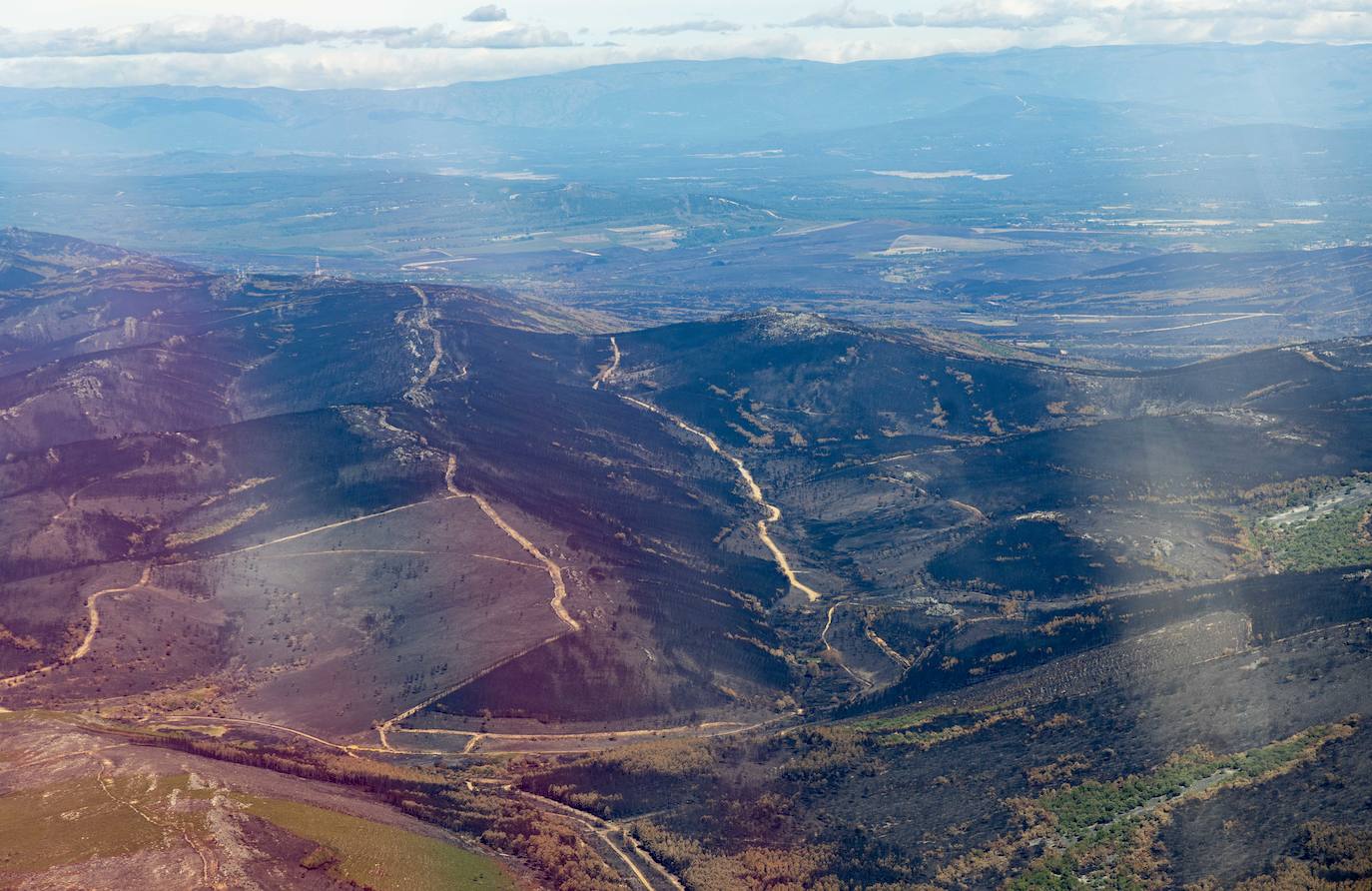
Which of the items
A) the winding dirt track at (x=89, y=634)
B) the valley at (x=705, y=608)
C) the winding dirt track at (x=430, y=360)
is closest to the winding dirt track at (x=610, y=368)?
the valley at (x=705, y=608)

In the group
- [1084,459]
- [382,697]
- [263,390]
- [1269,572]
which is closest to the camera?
[382,697]

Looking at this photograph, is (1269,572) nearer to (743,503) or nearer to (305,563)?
(743,503)

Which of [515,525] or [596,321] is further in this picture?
[596,321]

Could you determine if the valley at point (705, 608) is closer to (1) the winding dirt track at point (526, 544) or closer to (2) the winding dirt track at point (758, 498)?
(1) the winding dirt track at point (526, 544)

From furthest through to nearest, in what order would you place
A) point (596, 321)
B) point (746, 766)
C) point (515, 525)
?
point (596, 321) < point (515, 525) < point (746, 766)

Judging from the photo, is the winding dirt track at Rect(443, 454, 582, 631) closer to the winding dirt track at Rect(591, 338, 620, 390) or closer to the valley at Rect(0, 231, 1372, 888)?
the valley at Rect(0, 231, 1372, 888)

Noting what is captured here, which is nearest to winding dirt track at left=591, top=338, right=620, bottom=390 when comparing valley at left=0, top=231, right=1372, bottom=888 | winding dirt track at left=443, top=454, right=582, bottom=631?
valley at left=0, top=231, right=1372, bottom=888

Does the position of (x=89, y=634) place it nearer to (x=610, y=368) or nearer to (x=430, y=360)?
(x=430, y=360)

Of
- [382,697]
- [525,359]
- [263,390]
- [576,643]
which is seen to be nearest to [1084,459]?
[576,643]
